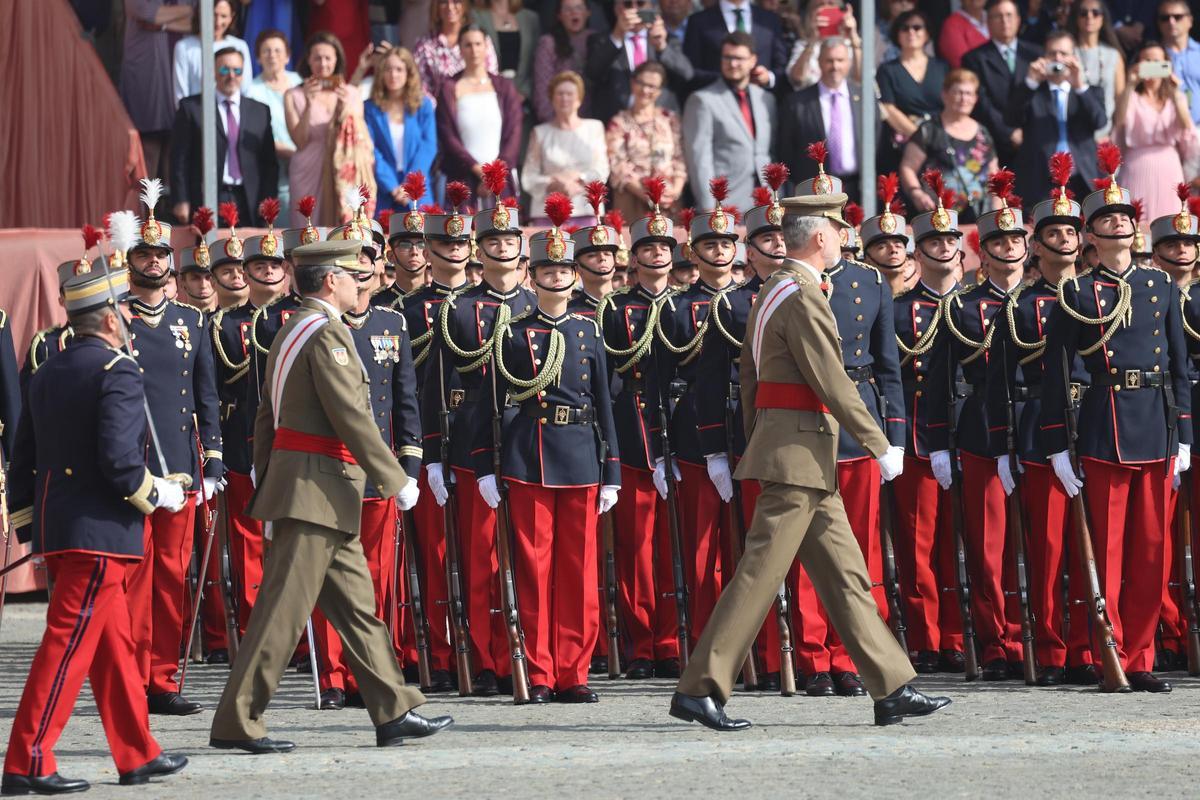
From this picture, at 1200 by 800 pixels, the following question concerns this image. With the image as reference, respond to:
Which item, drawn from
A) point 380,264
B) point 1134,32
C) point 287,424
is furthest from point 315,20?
point 287,424

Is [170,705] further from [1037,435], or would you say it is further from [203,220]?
[1037,435]

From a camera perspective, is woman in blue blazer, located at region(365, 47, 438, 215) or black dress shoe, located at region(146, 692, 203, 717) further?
woman in blue blazer, located at region(365, 47, 438, 215)

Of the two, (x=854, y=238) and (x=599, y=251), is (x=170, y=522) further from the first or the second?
(x=854, y=238)

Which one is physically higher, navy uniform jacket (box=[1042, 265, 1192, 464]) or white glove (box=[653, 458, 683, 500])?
navy uniform jacket (box=[1042, 265, 1192, 464])

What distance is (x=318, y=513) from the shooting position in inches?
299

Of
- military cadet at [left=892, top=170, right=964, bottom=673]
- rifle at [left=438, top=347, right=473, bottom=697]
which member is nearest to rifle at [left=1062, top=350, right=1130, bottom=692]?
military cadet at [left=892, top=170, right=964, bottom=673]

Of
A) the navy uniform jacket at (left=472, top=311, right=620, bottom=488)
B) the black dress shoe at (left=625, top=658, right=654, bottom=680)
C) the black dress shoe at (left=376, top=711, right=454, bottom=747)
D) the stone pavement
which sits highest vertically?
the navy uniform jacket at (left=472, top=311, right=620, bottom=488)

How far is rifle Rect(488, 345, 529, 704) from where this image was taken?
9.05 meters

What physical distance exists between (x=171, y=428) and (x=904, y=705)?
3002 millimetres

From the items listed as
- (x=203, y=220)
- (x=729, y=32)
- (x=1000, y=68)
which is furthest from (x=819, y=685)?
(x=1000, y=68)

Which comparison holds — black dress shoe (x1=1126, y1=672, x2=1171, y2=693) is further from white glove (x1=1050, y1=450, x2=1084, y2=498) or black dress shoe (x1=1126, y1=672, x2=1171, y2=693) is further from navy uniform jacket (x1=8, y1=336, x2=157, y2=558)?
navy uniform jacket (x1=8, y1=336, x2=157, y2=558)

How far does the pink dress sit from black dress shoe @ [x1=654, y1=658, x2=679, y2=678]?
17.2 ft

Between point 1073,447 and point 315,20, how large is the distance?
23.1ft

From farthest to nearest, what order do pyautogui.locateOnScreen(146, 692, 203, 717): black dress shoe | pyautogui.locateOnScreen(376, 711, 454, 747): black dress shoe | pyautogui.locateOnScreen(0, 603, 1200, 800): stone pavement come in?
1. pyautogui.locateOnScreen(146, 692, 203, 717): black dress shoe
2. pyautogui.locateOnScreen(376, 711, 454, 747): black dress shoe
3. pyautogui.locateOnScreen(0, 603, 1200, 800): stone pavement
